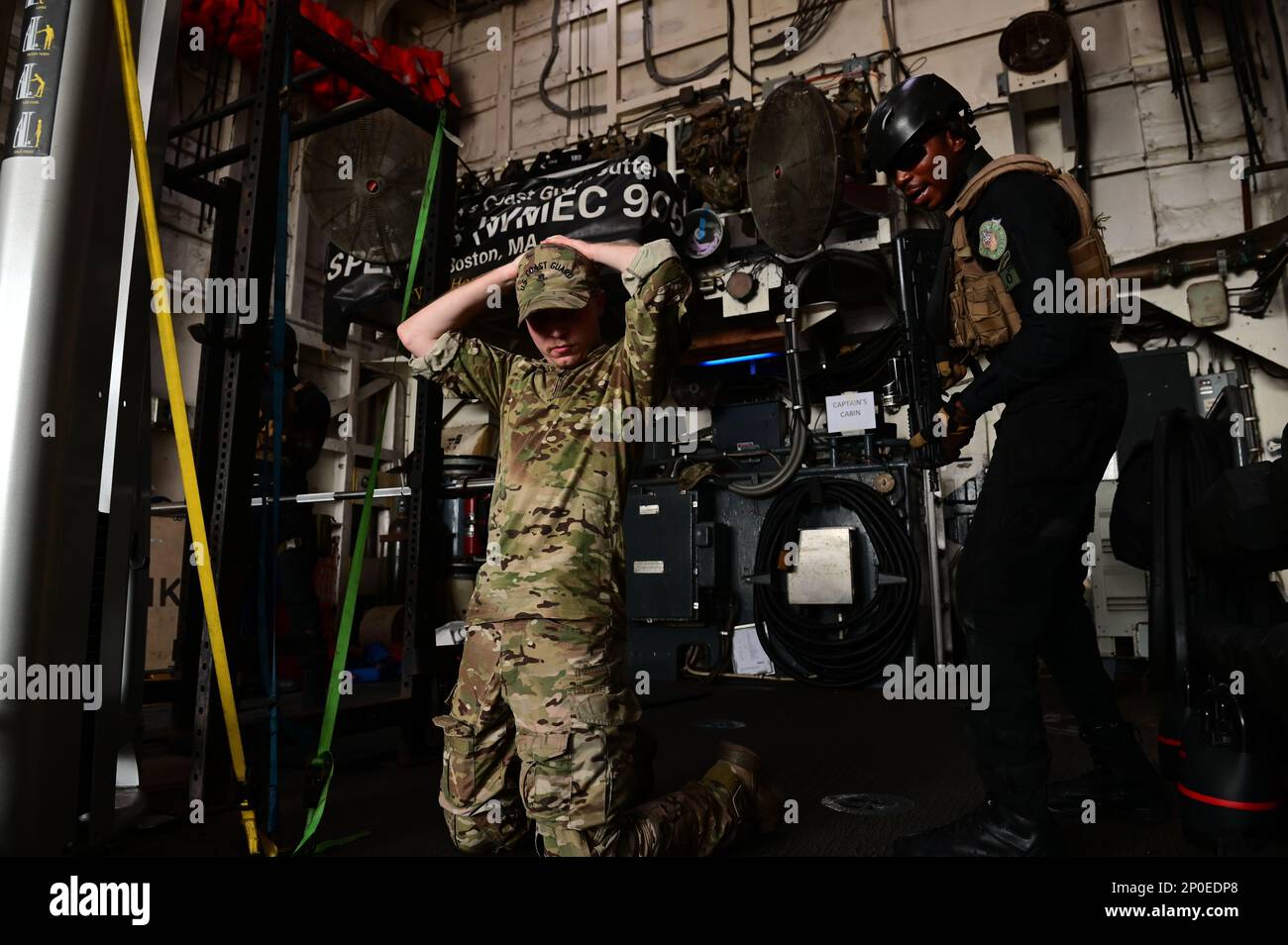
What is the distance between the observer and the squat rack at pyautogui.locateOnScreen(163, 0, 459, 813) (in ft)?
7.39

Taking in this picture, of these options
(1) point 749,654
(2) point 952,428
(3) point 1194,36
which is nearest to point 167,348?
(2) point 952,428

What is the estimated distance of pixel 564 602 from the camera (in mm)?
1661

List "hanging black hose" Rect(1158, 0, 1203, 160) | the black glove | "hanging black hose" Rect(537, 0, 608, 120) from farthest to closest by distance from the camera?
"hanging black hose" Rect(537, 0, 608, 120) < "hanging black hose" Rect(1158, 0, 1203, 160) < the black glove

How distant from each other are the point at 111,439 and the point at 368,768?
174 cm

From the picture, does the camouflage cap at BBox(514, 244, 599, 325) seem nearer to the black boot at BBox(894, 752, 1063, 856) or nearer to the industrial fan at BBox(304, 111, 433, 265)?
the black boot at BBox(894, 752, 1063, 856)

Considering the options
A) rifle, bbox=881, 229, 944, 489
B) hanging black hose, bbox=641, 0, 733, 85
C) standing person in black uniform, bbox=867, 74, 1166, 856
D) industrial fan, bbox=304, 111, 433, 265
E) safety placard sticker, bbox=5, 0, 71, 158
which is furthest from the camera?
hanging black hose, bbox=641, 0, 733, 85

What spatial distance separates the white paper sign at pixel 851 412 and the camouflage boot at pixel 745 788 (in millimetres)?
3262

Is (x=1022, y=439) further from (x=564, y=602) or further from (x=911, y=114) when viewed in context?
(x=564, y=602)

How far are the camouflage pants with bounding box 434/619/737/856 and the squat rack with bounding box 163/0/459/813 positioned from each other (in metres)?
0.49

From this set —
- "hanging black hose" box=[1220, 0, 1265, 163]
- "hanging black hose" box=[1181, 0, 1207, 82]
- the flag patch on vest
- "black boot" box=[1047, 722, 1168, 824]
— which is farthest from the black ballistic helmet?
"hanging black hose" box=[1181, 0, 1207, 82]

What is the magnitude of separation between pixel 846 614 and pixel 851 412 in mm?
1315

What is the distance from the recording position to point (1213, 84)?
5.37m
